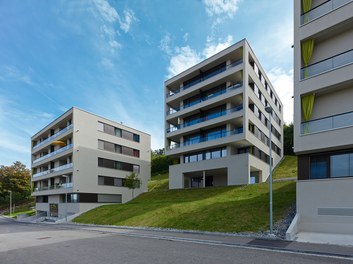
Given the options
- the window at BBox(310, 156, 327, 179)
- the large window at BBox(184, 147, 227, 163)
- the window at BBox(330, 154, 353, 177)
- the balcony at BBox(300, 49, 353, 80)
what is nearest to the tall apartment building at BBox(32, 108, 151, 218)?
the large window at BBox(184, 147, 227, 163)

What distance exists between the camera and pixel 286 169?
3794 cm

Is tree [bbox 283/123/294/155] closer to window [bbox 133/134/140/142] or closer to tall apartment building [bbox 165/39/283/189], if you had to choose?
tall apartment building [bbox 165/39/283/189]

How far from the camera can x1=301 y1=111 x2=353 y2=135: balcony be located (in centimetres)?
1483

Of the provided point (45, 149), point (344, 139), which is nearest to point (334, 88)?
point (344, 139)

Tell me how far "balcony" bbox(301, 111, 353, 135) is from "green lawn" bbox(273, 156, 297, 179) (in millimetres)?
18297

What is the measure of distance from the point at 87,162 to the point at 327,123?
104ft

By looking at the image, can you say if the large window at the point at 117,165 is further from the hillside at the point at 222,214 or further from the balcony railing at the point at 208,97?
the hillside at the point at 222,214

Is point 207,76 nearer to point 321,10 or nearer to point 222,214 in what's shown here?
point 321,10

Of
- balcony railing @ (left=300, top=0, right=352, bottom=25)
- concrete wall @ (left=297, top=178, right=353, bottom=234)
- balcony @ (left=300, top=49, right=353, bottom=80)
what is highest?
balcony railing @ (left=300, top=0, right=352, bottom=25)

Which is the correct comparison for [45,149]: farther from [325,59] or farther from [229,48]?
[325,59]

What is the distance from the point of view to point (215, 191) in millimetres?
29484

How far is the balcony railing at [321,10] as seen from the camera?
16.1 m

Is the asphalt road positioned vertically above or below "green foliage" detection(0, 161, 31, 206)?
above

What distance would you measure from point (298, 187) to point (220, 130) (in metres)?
18.8
